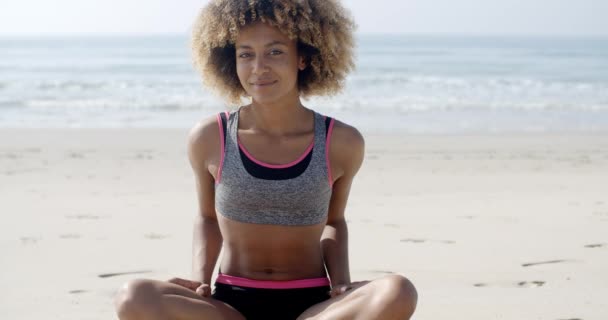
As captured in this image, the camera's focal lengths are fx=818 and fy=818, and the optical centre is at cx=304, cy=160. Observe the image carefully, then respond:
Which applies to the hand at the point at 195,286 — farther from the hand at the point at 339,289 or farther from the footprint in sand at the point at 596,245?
the footprint in sand at the point at 596,245

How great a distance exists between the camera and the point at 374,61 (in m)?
36.8

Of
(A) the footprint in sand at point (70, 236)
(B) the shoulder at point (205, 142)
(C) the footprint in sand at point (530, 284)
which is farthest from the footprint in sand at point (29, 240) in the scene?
(C) the footprint in sand at point (530, 284)

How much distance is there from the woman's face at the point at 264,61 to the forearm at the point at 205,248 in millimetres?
576

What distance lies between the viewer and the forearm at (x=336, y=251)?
318 centimetres

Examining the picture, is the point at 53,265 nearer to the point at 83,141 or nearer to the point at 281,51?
the point at 281,51

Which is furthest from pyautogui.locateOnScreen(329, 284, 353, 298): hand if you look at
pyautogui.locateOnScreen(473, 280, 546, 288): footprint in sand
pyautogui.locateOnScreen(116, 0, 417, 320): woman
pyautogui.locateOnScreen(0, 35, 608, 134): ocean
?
pyautogui.locateOnScreen(0, 35, 608, 134): ocean

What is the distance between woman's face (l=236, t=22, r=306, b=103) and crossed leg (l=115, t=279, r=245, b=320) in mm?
800

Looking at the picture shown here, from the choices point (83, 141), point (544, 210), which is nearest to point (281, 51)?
point (544, 210)

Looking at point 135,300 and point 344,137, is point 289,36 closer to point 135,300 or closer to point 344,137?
point 344,137

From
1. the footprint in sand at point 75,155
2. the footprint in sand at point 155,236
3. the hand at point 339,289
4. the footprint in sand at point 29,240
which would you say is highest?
the hand at point 339,289

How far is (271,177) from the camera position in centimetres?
305

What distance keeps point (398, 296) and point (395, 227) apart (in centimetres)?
355

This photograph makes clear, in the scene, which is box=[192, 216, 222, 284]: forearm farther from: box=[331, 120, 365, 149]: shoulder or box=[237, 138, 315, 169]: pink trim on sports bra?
box=[331, 120, 365, 149]: shoulder

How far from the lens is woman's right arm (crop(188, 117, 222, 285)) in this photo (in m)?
3.21
